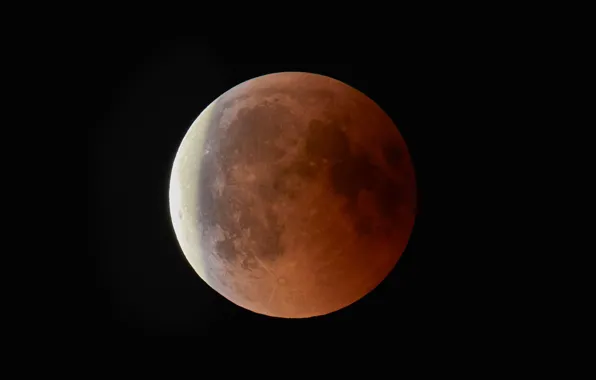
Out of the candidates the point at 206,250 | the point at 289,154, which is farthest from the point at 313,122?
the point at 206,250

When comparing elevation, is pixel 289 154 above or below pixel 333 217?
above

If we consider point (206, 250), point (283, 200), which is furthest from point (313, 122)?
point (206, 250)

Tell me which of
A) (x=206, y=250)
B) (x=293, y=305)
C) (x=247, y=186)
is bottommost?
(x=293, y=305)

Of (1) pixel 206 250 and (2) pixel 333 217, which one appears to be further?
(1) pixel 206 250

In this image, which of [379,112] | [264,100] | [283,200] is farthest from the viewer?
[379,112]

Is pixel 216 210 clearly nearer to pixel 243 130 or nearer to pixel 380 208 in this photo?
pixel 243 130

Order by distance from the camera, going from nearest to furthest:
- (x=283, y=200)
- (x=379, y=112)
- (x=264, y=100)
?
(x=283, y=200), (x=264, y=100), (x=379, y=112)
